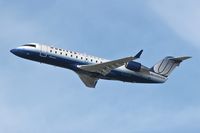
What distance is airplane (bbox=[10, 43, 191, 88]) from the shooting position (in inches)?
3115

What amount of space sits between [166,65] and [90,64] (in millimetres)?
9598

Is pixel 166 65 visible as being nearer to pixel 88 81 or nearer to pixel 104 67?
pixel 88 81

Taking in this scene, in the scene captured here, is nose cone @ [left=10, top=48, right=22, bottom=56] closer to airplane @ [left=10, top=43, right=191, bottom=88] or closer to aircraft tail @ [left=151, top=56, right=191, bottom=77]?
airplane @ [left=10, top=43, right=191, bottom=88]

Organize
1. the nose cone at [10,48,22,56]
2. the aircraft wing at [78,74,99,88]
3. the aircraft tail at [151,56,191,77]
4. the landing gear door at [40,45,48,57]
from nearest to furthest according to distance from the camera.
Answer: the landing gear door at [40,45,48,57]
the nose cone at [10,48,22,56]
the aircraft tail at [151,56,191,77]
the aircraft wing at [78,74,99,88]

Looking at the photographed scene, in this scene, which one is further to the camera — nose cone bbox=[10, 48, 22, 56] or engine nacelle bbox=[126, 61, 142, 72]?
engine nacelle bbox=[126, 61, 142, 72]

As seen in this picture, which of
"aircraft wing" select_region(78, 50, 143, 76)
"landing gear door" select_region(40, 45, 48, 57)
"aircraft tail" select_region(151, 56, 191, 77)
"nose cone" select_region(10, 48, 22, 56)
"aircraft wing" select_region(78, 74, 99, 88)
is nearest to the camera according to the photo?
"aircraft wing" select_region(78, 50, 143, 76)

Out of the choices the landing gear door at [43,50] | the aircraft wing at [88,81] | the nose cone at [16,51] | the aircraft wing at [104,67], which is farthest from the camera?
the aircraft wing at [88,81]

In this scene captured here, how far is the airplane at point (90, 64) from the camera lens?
3115 inches

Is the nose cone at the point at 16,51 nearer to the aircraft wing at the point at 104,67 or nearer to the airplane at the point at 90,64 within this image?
the airplane at the point at 90,64

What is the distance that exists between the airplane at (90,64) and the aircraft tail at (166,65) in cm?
130

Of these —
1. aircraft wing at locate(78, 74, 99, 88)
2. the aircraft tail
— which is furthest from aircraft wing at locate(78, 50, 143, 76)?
the aircraft tail

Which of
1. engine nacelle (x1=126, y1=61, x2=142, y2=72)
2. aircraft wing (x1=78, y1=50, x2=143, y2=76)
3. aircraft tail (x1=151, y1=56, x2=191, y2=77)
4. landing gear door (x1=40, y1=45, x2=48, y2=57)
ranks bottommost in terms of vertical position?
aircraft wing (x1=78, y1=50, x2=143, y2=76)

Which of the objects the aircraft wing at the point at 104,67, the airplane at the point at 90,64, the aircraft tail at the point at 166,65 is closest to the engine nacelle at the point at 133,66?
the airplane at the point at 90,64

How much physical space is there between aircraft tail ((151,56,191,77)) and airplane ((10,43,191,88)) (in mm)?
1303
